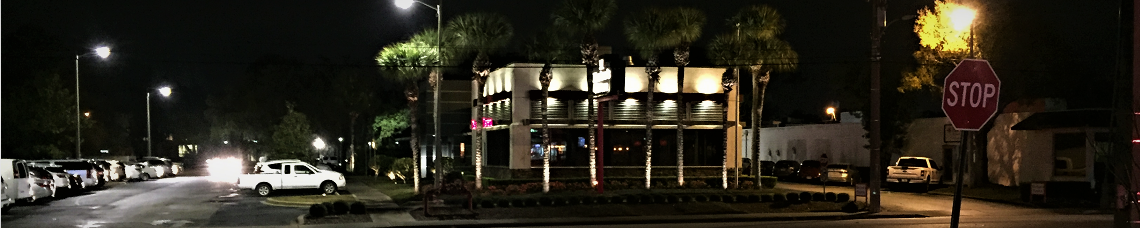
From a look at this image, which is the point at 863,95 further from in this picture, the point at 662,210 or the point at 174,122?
the point at 174,122

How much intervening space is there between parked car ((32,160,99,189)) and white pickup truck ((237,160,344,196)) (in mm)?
7851

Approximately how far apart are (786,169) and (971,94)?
43.9 m

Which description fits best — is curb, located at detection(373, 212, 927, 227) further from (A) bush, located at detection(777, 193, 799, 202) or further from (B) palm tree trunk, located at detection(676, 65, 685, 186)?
(B) palm tree trunk, located at detection(676, 65, 685, 186)

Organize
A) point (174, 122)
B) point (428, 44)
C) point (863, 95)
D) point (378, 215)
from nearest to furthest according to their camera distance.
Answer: point (378, 215) < point (428, 44) < point (863, 95) < point (174, 122)

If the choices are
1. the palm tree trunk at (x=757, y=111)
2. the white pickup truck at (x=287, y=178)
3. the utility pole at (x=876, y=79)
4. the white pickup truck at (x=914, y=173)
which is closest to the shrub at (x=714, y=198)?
the utility pole at (x=876, y=79)

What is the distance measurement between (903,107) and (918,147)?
2768 millimetres

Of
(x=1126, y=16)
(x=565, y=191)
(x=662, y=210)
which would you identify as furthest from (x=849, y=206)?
(x=1126, y=16)

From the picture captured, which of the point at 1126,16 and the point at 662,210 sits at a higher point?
the point at 1126,16

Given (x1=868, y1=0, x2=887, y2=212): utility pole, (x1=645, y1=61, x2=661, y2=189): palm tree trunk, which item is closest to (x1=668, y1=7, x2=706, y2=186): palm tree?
(x1=645, y1=61, x2=661, y2=189): palm tree trunk

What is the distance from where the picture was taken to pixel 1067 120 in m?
37.1

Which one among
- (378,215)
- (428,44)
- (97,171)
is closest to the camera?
(378,215)

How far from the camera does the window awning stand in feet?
118

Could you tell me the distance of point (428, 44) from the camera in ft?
110

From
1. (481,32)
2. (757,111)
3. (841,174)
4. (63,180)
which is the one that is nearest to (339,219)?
(481,32)
